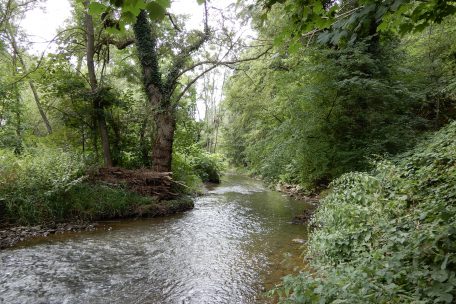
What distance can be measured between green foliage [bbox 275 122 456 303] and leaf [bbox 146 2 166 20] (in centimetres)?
245

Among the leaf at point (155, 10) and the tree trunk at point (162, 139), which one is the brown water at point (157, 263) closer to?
the tree trunk at point (162, 139)

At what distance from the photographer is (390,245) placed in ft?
10.1

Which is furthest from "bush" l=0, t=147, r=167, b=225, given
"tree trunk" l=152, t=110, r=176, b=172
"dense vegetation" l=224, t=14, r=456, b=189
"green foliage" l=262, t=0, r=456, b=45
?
"green foliage" l=262, t=0, r=456, b=45

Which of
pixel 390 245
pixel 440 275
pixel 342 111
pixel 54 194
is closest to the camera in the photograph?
pixel 440 275

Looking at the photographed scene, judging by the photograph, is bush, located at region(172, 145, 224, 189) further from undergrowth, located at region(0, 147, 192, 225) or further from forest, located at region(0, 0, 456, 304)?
undergrowth, located at region(0, 147, 192, 225)

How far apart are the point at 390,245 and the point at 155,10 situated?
3146 millimetres

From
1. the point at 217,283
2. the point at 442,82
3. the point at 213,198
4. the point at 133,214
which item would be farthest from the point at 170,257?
the point at 442,82

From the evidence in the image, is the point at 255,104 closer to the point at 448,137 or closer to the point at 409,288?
the point at 448,137

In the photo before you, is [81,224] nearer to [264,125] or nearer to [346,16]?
[346,16]

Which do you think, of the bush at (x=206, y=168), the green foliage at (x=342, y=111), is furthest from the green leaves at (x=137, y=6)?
the bush at (x=206, y=168)

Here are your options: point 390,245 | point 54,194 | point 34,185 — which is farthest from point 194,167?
point 390,245

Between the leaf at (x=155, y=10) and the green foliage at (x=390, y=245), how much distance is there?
245 centimetres

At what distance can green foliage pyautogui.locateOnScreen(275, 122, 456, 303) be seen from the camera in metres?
2.32

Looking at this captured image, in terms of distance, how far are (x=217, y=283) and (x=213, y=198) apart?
808 cm
